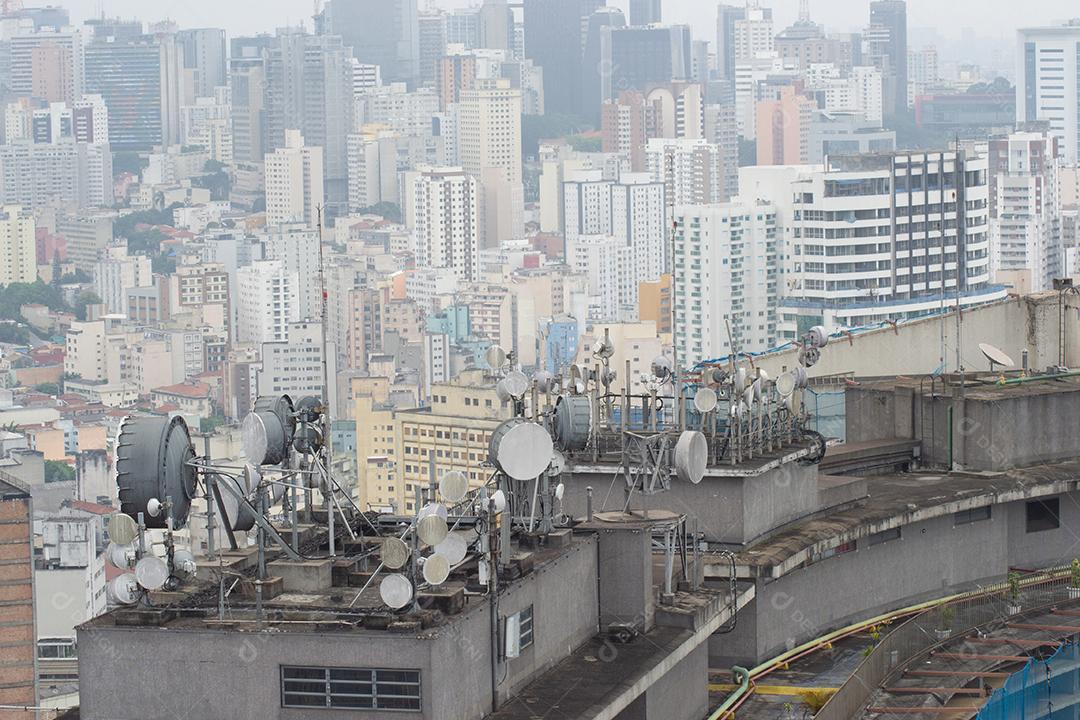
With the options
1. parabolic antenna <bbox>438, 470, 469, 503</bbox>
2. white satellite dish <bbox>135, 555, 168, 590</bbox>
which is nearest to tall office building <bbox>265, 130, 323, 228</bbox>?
parabolic antenna <bbox>438, 470, 469, 503</bbox>

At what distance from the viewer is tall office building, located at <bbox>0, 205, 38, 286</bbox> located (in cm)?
13888

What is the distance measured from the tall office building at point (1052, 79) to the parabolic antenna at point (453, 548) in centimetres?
16429

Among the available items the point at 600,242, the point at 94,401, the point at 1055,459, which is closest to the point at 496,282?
the point at 600,242

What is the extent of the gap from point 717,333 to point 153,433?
84563 millimetres

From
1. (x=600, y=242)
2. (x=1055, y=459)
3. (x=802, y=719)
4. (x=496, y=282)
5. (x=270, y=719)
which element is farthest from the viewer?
(x=600, y=242)

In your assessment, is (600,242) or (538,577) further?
(600,242)

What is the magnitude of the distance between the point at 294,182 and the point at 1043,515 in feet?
493

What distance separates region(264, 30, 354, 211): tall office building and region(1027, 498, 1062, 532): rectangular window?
161275mm

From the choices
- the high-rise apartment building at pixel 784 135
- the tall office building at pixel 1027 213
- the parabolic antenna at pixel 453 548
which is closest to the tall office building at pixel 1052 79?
the high-rise apartment building at pixel 784 135

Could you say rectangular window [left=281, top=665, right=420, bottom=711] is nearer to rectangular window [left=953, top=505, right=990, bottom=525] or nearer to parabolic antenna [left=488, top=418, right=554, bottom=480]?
→ parabolic antenna [left=488, top=418, right=554, bottom=480]

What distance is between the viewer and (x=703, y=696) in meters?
12.1

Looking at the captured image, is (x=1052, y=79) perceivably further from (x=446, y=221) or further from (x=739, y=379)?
(x=739, y=379)

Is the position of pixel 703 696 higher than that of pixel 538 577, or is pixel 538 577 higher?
pixel 538 577

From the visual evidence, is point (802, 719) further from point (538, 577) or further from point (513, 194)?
point (513, 194)
